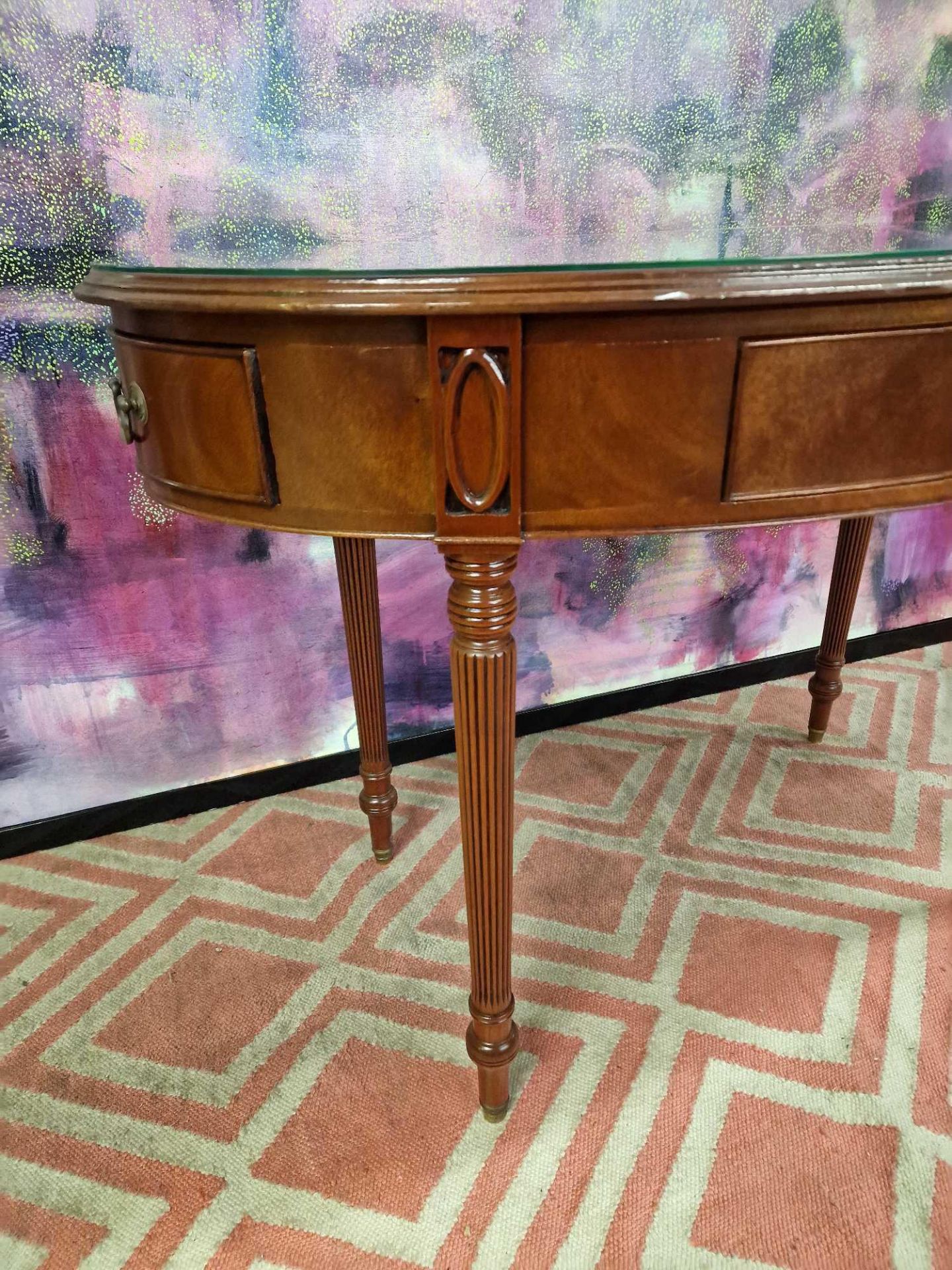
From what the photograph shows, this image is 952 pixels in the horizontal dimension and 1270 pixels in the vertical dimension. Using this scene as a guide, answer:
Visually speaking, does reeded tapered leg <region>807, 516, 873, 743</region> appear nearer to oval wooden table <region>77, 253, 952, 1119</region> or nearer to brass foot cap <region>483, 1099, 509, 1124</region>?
oval wooden table <region>77, 253, 952, 1119</region>

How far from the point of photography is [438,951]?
3.80ft

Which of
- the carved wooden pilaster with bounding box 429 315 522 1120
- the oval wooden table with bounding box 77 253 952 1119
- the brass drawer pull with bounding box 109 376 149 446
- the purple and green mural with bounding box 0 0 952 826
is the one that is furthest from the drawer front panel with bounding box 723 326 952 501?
the purple and green mural with bounding box 0 0 952 826

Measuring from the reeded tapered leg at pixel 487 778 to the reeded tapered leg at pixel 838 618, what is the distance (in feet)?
2.99

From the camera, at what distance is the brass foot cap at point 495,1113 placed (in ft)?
2.99

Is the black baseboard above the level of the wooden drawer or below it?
below

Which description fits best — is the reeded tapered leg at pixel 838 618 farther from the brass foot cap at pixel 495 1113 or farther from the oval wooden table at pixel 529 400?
the brass foot cap at pixel 495 1113

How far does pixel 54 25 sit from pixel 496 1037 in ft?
4.11

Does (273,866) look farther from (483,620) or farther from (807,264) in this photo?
(807,264)

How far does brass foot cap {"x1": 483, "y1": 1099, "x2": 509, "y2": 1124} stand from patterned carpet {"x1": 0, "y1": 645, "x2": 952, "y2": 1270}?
1 cm

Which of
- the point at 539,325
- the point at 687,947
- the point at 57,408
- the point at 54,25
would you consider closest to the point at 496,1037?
the point at 687,947

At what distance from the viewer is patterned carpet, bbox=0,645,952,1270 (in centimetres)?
83

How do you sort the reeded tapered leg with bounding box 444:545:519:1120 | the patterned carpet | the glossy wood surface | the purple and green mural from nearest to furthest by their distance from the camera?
the glossy wood surface, the reeded tapered leg with bounding box 444:545:519:1120, the patterned carpet, the purple and green mural

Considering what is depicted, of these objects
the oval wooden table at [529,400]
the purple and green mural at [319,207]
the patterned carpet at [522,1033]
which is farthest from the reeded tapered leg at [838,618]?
the oval wooden table at [529,400]

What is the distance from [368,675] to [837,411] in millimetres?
743
